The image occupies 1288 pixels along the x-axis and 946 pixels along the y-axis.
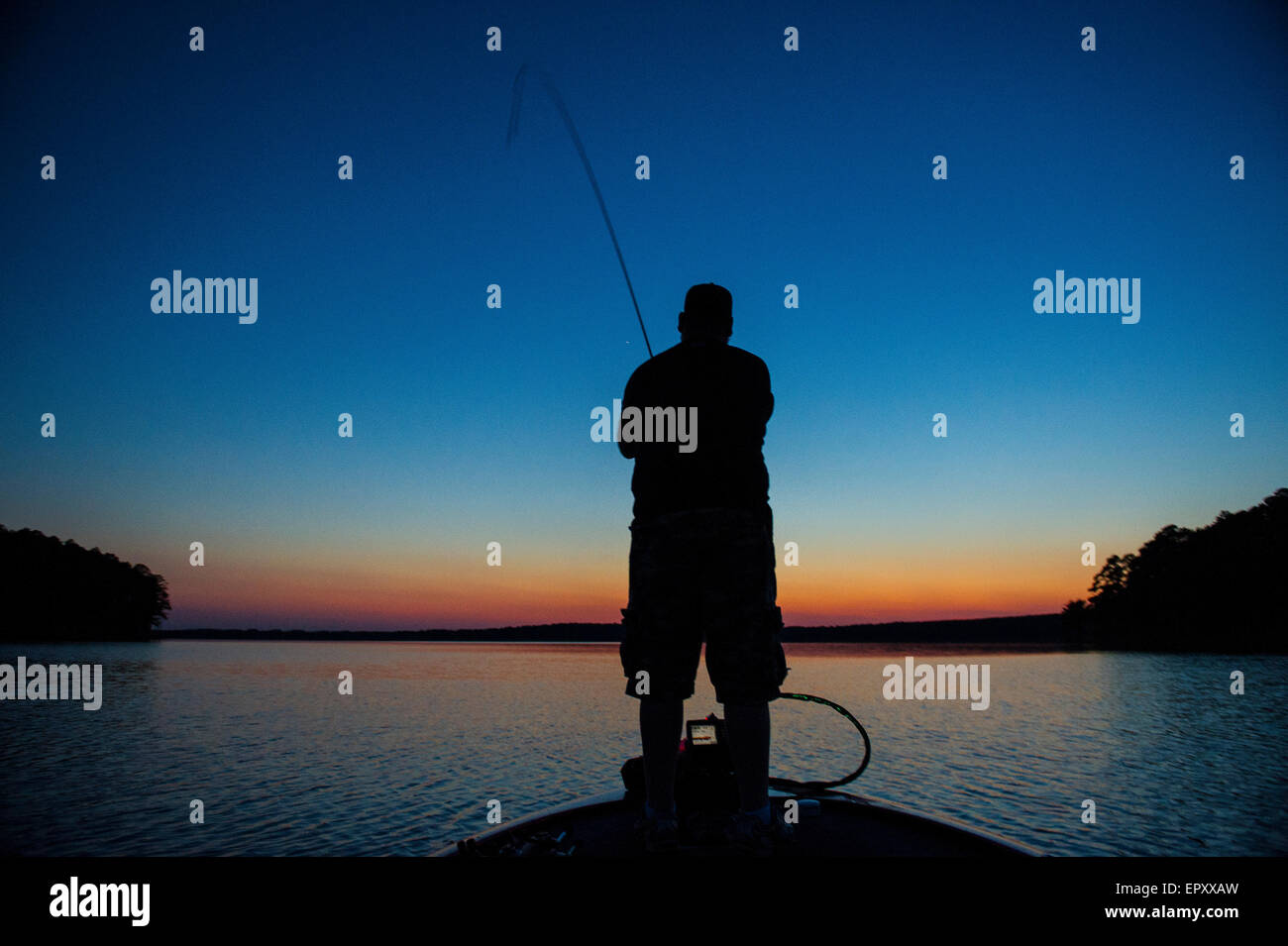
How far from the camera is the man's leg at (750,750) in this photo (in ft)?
11.1

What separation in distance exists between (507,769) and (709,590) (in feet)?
46.5

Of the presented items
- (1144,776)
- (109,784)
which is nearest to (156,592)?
(109,784)

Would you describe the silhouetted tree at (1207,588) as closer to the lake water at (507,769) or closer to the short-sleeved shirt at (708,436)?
the lake water at (507,769)

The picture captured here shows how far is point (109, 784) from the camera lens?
1383cm

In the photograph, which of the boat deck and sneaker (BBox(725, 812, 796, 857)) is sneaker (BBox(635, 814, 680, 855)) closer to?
the boat deck

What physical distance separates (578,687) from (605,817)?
41417 millimetres

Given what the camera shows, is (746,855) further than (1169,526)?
No

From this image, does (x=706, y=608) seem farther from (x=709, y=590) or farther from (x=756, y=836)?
(x=756, y=836)

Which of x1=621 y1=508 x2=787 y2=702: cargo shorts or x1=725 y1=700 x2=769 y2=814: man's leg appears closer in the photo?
x1=725 y1=700 x2=769 y2=814: man's leg

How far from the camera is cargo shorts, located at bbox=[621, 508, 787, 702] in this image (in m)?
3.49

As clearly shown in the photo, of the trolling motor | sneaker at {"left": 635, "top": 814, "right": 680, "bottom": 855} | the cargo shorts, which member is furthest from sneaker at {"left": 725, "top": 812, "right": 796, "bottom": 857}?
the trolling motor

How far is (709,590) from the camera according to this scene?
11.8 ft

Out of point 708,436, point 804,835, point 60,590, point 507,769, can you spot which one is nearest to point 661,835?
point 804,835
